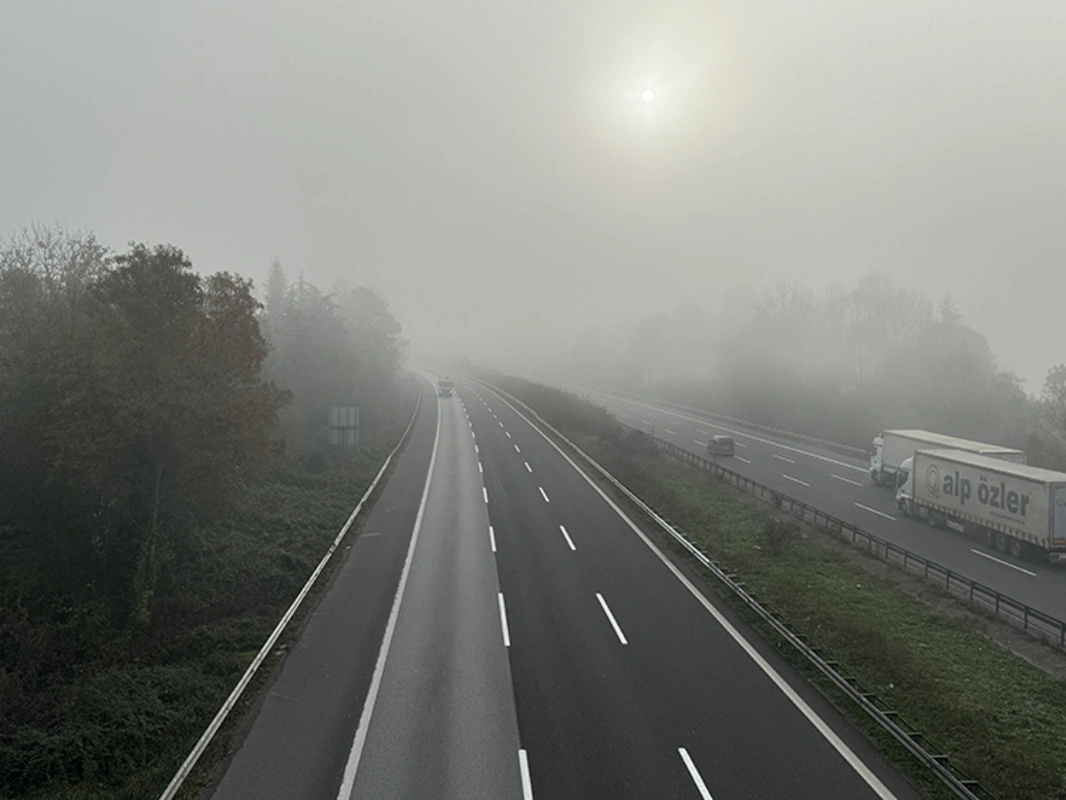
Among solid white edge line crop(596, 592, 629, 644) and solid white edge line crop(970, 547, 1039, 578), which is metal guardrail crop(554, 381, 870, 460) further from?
solid white edge line crop(596, 592, 629, 644)

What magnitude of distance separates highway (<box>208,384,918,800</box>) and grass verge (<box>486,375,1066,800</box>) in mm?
1753

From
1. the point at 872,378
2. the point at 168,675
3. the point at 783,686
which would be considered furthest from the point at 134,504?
the point at 872,378

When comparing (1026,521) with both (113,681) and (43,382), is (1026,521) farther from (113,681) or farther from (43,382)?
(43,382)

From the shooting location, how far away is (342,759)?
12.1 metres

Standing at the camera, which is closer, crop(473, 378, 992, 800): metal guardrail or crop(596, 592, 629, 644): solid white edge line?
crop(473, 378, 992, 800): metal guardrail

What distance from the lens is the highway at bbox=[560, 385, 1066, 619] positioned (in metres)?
24.7

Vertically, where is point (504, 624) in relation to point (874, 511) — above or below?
below

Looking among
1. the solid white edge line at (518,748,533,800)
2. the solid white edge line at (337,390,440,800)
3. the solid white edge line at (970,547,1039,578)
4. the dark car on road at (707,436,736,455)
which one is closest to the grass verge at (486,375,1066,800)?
the solid white edge line at (970,547,1039,578)

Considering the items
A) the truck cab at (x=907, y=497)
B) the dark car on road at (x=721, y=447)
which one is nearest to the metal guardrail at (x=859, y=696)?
the truck cab at (x=907, y=497)

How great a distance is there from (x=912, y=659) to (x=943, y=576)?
351 inches

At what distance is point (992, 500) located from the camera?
28.9 m

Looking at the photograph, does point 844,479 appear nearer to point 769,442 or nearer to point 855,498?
point 855,498

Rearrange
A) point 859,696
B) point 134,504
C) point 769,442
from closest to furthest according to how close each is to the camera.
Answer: point 859,696
point 134,504
point 769,442

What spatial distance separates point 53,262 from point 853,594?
37.4 m
